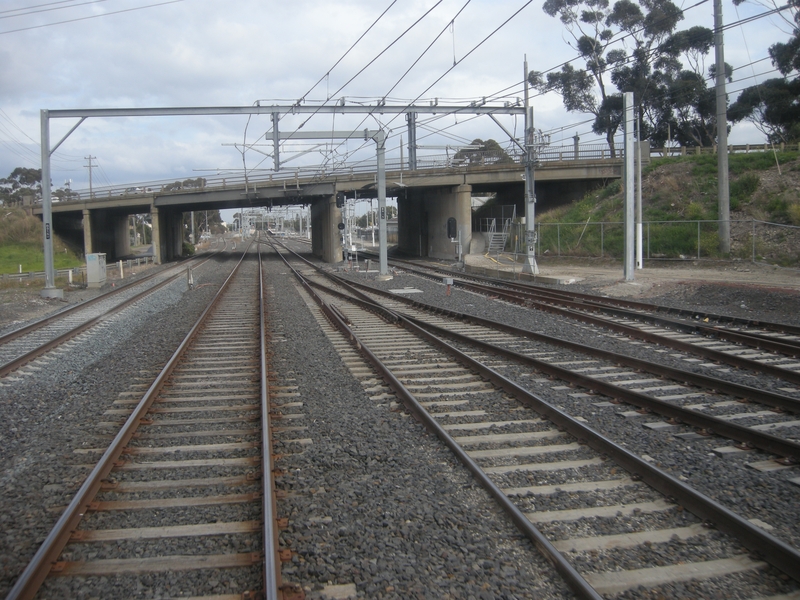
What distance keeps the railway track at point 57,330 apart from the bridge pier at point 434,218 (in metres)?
21.1

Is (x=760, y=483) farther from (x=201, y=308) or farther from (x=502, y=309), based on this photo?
(x=201, y=308)

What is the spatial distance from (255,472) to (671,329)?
10.1 meters

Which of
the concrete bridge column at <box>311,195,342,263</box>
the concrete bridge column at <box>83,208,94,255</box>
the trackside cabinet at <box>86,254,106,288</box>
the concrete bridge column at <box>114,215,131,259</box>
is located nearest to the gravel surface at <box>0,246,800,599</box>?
the trackside cabinet at <box>86,254,106,288</box>

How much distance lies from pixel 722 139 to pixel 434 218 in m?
22.9

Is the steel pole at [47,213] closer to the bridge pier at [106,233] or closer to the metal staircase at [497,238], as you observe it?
the bridge pier at [106,233]

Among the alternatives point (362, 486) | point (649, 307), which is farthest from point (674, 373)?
point (649, 307)

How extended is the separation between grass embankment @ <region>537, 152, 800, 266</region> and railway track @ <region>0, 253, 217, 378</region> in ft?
70.9

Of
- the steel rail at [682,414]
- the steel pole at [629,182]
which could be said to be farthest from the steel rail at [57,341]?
the steel pole at [629,182]

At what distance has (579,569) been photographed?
395cm

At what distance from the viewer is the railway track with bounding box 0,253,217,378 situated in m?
11.3

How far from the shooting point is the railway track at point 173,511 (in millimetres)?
3826

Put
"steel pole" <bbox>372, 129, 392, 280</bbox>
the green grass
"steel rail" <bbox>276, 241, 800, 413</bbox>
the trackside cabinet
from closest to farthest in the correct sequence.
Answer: "steel rail" <bbox>276, 241, 800, 413</bbox>
"steel pole" <bbox>372, 129, 392, 280</bbox>
the trackside cabinet
the green grass

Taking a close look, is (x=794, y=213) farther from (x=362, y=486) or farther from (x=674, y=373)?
(x=362, y=486)

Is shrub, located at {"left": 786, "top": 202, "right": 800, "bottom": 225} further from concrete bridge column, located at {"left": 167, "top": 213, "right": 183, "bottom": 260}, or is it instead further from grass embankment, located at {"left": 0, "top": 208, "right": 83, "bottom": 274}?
grass embankment, located at {"left": 0, "top": 208, "right": 83, "bottom": 274}
